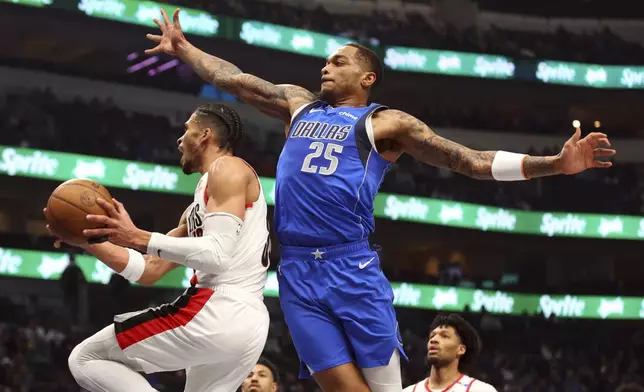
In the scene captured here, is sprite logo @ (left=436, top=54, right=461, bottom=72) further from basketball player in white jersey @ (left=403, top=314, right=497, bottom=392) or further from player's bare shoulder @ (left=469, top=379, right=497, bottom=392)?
player's bare shoulder @ (left=469, top=379, right=497, bottom=392)

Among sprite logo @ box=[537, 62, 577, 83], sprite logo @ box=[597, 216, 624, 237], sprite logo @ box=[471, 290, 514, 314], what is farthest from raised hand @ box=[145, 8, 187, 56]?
sprite logo @ box=[537, 62, 577, 83]

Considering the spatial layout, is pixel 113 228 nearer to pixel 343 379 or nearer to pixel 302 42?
pixel 343 379

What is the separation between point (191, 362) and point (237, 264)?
1.77 ft

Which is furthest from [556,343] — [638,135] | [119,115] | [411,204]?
[119,115]

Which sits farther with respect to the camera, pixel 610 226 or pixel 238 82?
pixel 610 226

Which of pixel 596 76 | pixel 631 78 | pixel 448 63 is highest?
pixel 631 78

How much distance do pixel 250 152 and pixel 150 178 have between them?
101 inches

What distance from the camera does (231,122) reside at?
510cm

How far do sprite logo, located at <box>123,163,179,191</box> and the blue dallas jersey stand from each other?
14366mm

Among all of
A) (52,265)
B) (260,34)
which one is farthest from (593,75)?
(52,265)

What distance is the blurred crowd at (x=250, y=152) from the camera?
18.6 metres

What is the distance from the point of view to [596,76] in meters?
26.7

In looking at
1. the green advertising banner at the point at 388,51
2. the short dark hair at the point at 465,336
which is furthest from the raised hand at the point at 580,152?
the green advertising banner at the point at 388,51

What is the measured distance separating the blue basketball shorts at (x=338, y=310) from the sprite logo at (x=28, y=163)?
14.1 meters
